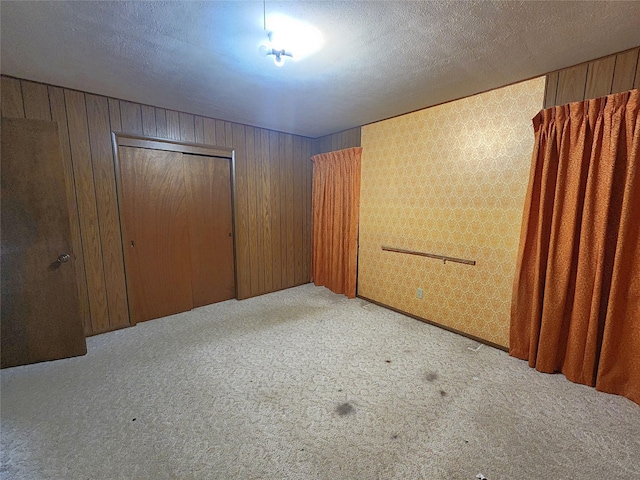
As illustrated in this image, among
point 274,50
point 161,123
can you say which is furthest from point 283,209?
point 274,50

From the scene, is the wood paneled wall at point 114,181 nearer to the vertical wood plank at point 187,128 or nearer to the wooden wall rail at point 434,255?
the vertical wood plank at point 187,128

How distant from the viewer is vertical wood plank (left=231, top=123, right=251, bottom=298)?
3477 millimetres

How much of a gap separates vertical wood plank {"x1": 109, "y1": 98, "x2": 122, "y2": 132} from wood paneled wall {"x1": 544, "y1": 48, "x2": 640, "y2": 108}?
3763 millimetres

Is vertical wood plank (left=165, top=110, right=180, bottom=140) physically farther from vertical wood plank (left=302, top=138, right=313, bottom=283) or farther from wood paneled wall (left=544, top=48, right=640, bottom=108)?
wood paneled wall (left=544, top=48, right=640, bottom=108)

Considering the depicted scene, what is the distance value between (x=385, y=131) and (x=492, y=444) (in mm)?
2981

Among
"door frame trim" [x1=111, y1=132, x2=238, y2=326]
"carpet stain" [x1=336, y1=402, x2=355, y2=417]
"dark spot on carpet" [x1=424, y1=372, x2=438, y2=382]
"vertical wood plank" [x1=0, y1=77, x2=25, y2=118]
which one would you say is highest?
"vertical wood plank" [x1=0, y1=77, x2=25, y2=118]

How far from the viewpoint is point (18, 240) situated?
2113mm

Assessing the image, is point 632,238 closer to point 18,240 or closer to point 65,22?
point 65,22

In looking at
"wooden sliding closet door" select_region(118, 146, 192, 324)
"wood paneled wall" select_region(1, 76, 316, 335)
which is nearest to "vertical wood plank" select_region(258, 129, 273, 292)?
"wood paneled wall" select_region(1, 76, 316, 335)

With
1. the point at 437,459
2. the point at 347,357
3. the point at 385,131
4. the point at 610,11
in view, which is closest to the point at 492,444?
the point at 437,459

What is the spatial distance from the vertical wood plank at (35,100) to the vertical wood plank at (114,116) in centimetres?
43

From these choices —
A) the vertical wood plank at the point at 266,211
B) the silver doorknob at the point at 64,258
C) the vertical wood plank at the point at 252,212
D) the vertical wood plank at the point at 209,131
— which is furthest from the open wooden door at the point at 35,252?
the vertical wood plank at the point at 266,211

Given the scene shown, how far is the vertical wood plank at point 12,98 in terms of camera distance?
7.09 ft

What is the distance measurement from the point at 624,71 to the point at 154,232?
4.18 metres
